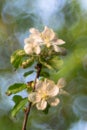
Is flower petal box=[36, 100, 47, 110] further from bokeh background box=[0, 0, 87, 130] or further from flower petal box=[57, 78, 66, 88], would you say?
bokeh background box=[0, 0, 87, 130]

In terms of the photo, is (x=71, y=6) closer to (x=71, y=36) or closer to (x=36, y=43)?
(x=71, y=36)

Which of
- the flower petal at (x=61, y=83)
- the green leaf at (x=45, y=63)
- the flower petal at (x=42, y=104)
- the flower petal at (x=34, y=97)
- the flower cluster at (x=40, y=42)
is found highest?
the flower cluster at (x=40, y=42)

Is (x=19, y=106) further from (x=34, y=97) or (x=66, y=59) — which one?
(x=66, y=59)

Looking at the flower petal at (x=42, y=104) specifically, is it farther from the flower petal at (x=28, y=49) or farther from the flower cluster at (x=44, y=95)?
the flower petal at (x=28, y=49)

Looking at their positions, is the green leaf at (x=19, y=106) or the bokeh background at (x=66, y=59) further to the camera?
the bokeh background at (x=66, y=59)

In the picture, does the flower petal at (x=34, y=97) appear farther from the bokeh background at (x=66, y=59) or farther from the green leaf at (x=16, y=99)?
the bokeh background at (x=66, y=59)

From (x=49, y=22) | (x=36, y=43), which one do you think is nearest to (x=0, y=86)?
(x=49, y=22)

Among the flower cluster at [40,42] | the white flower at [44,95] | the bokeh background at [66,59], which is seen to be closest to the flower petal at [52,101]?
the white flower at [44,95]

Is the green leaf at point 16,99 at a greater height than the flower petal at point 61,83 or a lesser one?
lesser

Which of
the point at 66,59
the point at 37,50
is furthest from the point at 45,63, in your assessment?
the point at 66,59
